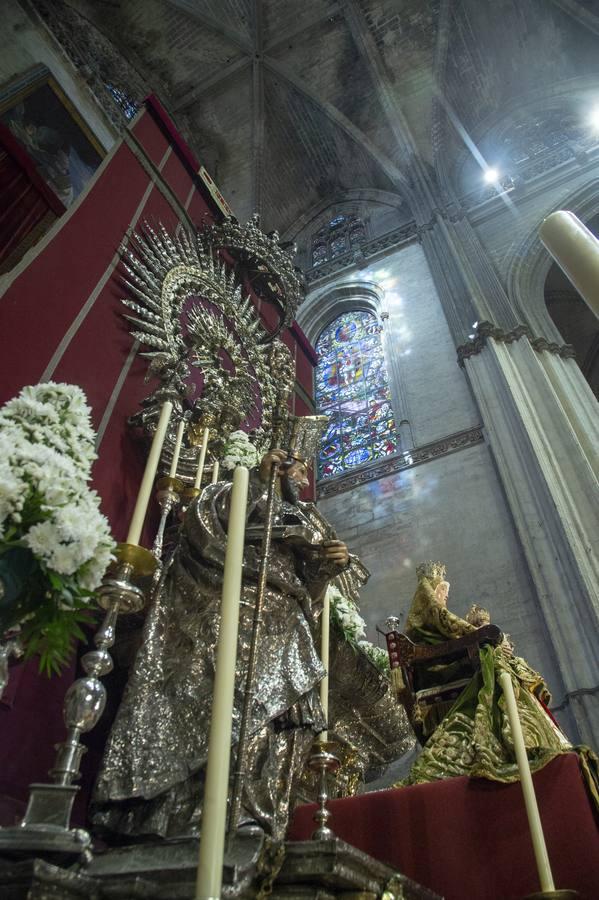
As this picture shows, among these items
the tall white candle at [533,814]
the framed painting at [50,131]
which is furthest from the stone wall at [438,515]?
the framed painting at [50,131]

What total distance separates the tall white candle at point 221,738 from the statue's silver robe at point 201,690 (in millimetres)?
604

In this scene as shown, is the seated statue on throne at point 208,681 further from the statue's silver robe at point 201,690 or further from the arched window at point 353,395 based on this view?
the arched window at point 353,395

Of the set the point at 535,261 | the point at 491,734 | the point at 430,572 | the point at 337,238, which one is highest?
the point at 337,238

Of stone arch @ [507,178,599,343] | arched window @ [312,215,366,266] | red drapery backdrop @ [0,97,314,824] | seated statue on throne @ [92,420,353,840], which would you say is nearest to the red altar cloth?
seated statue on throne @ [92,420,353,840]

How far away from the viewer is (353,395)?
8.71m

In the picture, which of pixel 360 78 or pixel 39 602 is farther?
pixel 360 78

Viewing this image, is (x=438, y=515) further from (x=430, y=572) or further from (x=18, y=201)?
(x=18, y=201)

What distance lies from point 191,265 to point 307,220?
10044 mm

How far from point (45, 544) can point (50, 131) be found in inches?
311

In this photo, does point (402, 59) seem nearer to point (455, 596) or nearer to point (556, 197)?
point (556, 197)

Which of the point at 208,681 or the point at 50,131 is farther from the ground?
the point at 50,131

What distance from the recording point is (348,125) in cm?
1174

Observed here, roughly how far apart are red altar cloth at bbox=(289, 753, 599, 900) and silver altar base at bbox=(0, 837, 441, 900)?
2.18 feet

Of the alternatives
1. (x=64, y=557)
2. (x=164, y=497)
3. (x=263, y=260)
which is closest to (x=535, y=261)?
(x=263, y=260)
